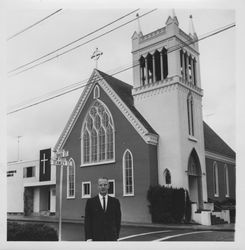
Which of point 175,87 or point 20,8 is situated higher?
point 20,8

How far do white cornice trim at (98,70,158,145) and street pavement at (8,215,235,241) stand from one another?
1.18m

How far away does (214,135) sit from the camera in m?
5.94

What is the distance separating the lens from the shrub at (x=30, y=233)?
18.4 ft

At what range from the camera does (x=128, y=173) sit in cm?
615

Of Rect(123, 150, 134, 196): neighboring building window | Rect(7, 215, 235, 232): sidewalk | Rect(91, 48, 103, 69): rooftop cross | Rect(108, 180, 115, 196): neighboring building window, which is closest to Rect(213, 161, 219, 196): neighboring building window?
Rect(7, 215, 235, 232): sidewalk

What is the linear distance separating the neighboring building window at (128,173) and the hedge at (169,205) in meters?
0.28

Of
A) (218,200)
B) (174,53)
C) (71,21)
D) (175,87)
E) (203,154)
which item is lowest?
(218,200)

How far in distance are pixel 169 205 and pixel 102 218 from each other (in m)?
1.26

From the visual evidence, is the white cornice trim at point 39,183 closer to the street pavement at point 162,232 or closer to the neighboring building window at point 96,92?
the street pavement at point 162,232

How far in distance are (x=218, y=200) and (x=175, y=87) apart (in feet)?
5.46

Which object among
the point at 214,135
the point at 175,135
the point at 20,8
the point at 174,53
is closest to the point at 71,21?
the point at 20,8

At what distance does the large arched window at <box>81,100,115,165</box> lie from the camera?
629 centimetres

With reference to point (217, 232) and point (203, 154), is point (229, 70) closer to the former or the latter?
point (203, 154)

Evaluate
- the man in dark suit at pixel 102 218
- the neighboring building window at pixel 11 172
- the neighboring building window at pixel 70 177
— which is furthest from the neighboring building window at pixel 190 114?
the neighboring building window at pixel 11 172
